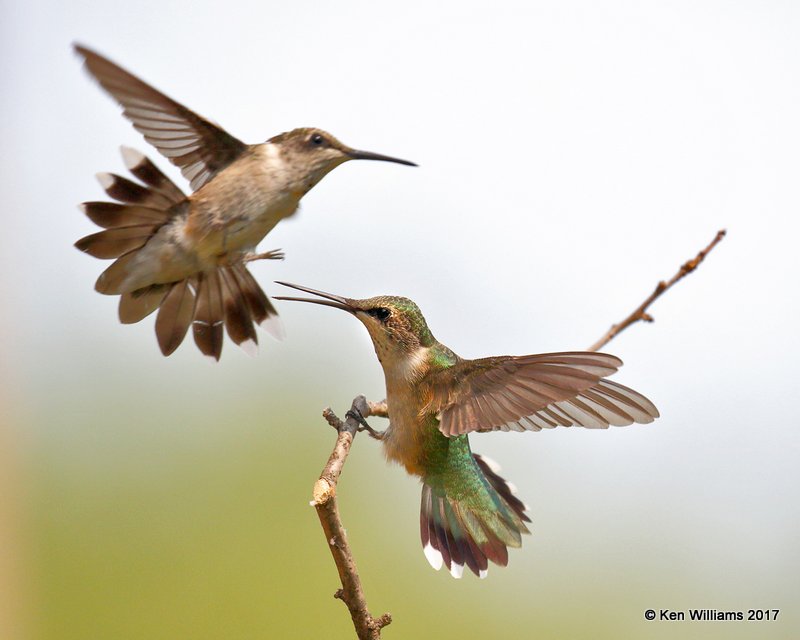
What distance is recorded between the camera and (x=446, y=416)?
2.68 meters

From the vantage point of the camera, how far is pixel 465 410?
268cm

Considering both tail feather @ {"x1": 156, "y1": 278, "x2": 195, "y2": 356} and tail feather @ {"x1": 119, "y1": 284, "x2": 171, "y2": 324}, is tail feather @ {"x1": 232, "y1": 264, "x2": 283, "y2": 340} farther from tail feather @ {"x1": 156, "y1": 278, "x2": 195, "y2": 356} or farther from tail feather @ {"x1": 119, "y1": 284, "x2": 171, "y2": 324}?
tail feather @ {"x1": 119, "y1": 284, "x2": 171, "y2": 324}

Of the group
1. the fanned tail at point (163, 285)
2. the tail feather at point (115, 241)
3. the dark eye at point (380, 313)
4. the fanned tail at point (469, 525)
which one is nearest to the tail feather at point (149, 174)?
the fanned tail at point (163, 285)

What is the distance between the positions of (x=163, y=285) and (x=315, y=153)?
0.67 metres

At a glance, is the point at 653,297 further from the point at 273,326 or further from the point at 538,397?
the point at 273,326

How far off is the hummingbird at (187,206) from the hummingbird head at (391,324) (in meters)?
0.47

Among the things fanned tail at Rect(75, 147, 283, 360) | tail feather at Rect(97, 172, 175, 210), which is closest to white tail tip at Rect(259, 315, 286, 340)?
fanned tail at Rect(75, 147, 283, 360)

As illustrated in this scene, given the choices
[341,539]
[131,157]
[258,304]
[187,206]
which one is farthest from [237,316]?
[341,539]

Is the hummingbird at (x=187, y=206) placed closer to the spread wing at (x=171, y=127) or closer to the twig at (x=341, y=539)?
the spread wing at (x=171, y=127)

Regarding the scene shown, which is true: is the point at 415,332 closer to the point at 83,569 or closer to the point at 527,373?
the point at 527,373

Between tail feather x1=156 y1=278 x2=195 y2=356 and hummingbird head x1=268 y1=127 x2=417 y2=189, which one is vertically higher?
hummingbird head x1=268 y1=127 x2=417 y2=189

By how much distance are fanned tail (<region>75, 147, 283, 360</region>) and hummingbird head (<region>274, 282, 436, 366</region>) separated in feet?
1.08

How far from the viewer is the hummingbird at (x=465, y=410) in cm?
246

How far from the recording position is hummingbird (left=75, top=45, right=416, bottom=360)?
2.55 meters
